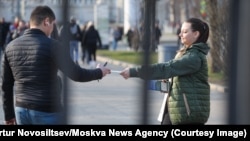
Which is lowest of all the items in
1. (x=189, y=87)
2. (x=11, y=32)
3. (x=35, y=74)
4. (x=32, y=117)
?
(x=11, y=32)

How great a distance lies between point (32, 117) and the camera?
16.6 ft

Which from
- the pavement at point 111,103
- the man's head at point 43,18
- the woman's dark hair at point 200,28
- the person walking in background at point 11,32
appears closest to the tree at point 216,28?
the pavement at point 111,103

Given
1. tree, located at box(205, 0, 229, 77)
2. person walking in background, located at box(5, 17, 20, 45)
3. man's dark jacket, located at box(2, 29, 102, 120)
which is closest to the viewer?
man's dark jacket, located at box(2, 29, 102, 120)

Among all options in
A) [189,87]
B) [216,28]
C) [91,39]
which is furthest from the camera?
[91,39]

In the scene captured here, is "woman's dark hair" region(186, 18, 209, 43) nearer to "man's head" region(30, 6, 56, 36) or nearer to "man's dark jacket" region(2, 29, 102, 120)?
"man's dark jacket" region(2, 29, 102, 120)

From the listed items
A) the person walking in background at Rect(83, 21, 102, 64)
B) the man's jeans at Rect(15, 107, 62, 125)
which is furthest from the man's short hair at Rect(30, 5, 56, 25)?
the person walking in background at Rect(83, 21, 102, 64)

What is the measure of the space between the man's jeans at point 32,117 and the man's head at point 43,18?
25.7 inches

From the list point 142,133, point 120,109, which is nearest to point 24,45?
point 142,133

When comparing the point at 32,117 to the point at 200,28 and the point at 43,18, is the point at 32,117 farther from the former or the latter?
the point at 200,28

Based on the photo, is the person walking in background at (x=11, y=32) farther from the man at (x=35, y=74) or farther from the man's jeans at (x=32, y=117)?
the man's jeans at (x=32, y=117)

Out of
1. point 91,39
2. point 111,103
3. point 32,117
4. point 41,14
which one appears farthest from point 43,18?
point 91,39

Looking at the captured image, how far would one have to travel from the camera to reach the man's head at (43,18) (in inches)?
207

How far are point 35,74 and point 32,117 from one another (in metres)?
0.34

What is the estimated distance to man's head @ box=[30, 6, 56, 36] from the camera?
5262mm
